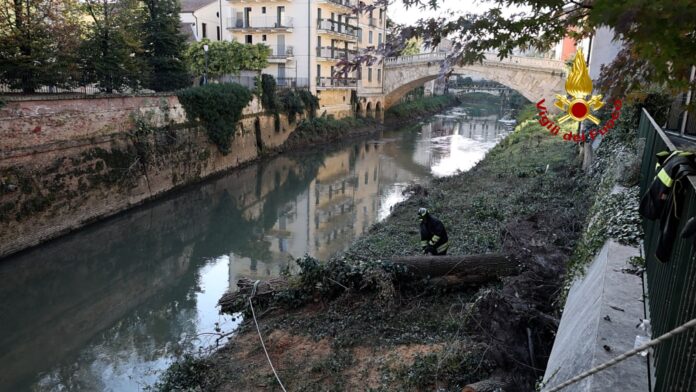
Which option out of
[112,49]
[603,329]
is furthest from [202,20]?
[603,329]

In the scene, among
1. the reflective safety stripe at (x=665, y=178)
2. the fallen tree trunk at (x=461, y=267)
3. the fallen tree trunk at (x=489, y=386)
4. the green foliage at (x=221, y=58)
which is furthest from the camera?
the green foliage at (x=221, y=58)

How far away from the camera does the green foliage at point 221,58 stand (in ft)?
92.5

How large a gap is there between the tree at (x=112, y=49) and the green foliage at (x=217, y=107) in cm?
218

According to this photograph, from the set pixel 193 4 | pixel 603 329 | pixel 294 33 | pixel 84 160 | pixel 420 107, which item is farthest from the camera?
pixel 420 107

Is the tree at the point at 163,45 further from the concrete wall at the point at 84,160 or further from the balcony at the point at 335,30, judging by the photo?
the balcony at the point at 335,30

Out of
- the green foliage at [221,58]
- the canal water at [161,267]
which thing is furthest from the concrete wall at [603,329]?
the green foliage at [221,58]

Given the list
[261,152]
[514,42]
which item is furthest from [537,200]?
[261,152]

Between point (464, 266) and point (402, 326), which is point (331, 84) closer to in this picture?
point (464, 266)

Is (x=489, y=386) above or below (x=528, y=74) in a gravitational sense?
below

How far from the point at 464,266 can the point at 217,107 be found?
58.1ft

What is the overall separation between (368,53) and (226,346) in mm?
5827

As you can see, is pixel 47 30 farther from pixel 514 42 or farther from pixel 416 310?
pixel 514 42

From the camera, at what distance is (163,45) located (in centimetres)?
2412

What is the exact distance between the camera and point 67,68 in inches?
675
